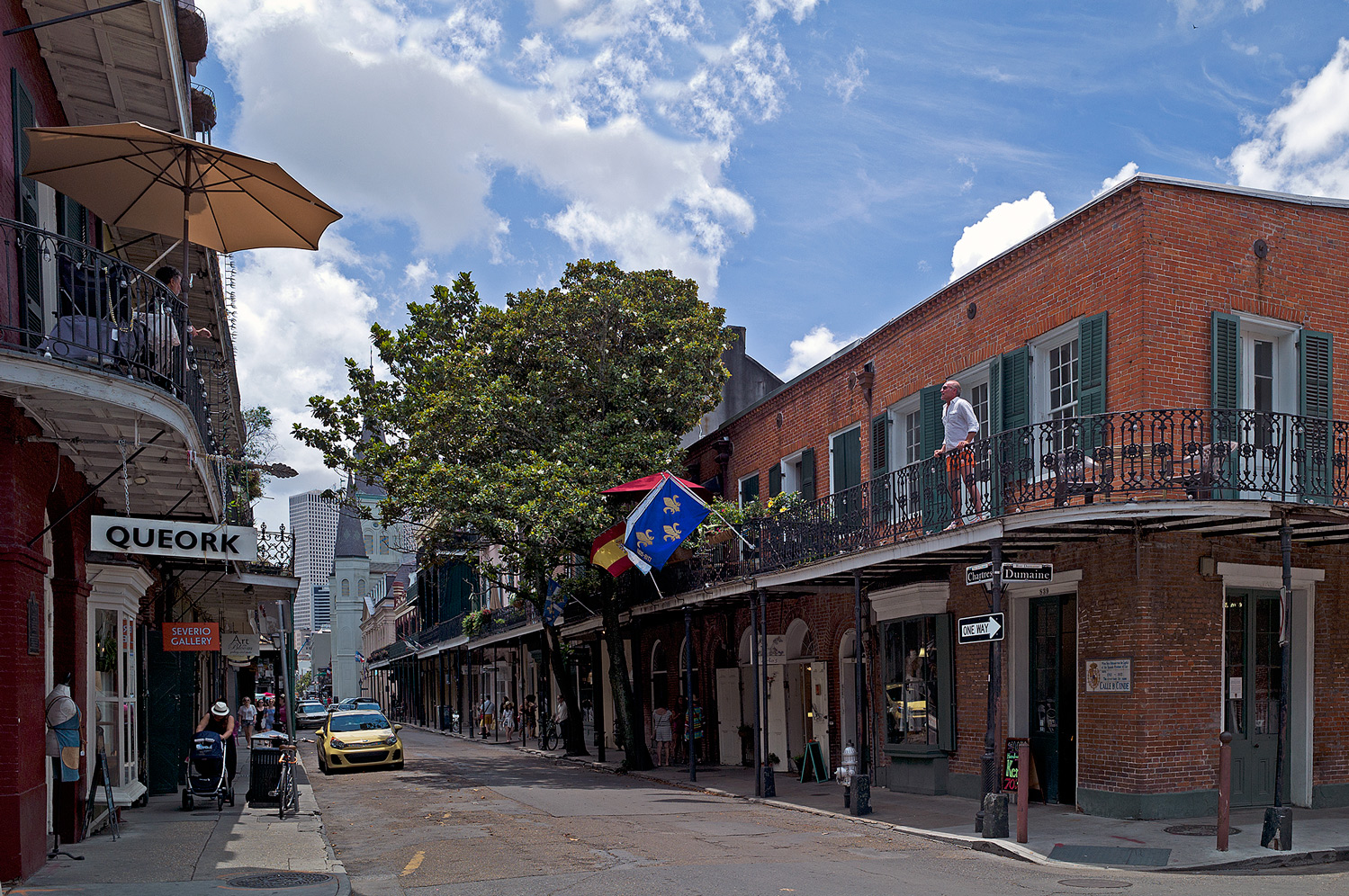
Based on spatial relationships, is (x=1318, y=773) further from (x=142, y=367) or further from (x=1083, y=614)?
(x=142, y=367)

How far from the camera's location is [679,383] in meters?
23.7

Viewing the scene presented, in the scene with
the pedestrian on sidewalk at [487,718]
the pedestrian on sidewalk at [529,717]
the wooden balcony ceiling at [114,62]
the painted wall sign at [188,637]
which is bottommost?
the pedestrian on sidewalk at [487,718]

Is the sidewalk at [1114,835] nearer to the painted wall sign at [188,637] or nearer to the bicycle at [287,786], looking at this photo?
the bicycle at [287,786]

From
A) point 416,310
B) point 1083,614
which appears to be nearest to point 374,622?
point 416,310

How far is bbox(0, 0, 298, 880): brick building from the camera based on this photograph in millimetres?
9086

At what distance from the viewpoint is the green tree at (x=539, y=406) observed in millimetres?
21922

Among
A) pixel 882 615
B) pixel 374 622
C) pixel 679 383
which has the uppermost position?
pixel 679 383

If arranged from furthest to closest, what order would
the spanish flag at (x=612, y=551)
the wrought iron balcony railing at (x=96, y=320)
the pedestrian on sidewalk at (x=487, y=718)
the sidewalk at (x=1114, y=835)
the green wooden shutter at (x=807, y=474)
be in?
the pedestrian on sidewalk at (x=487, y=718), the green wooden shutter at (x=807, y=474), the spanish flag at (x=612, y=551), the sidewalk at (x=1114, y=835), the wrought iron balcony railing at (x=96, y=320)

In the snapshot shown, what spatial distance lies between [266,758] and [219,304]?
680 centimetres

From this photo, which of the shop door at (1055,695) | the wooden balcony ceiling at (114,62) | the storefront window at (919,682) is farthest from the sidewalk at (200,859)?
the shop door at (1055,695)

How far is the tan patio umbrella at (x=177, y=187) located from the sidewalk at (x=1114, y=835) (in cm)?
905

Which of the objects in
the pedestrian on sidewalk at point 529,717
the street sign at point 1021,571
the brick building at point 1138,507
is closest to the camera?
the street sign at point 1021,571

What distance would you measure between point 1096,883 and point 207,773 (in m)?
Answer: 12.4

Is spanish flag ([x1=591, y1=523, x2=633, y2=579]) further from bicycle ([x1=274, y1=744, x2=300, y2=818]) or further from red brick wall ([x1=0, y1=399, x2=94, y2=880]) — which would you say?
red brick wall ([x1=0, y1=399, x2=94, y2=880])
